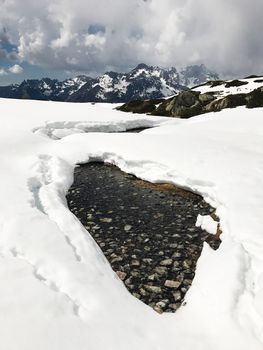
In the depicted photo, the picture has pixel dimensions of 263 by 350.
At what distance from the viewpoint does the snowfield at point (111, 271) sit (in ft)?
22.5

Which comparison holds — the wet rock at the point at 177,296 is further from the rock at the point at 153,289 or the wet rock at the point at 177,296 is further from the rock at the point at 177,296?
the rock at the point at 153,289

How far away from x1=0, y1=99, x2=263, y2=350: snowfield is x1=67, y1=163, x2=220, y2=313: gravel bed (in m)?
0.54

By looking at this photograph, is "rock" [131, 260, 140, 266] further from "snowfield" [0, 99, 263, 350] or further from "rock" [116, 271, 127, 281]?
"snowfield" [0, 99, 263, 350]

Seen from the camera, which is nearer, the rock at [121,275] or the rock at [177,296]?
the rock at [177,296]

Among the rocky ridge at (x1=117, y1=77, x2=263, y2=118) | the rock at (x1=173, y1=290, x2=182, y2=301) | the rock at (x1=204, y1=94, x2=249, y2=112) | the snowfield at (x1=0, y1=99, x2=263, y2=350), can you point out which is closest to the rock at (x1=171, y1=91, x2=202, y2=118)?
the rocky ridge at (x1=117, y1=77, x2=263, y2=118)

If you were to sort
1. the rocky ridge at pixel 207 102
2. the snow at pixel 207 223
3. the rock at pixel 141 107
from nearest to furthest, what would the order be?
the snow at pixel 207 223, the rocky ridge at pixel 207 102, the rock at pixel 141 107

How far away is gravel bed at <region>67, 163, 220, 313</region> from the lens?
980 cm

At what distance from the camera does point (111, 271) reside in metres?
9.87

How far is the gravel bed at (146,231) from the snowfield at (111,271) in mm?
545

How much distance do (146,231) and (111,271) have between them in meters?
3.30

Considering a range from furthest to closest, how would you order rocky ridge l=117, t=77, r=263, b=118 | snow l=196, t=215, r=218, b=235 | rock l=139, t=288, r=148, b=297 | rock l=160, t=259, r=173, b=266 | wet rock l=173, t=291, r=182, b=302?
1. rocky ridge l=117, t=77, r=263, b=118
2. snow l=196, t=215, r=218, b=235
3. rock l=160, t=259, r=173, b=266
4. rock l=139, t=288, r=148, b=297
5. wet rock l=173, t=291, r=182, b=302

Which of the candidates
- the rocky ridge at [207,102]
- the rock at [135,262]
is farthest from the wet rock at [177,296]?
the rocky ridge at [207,102]

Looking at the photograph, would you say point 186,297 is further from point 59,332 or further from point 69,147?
point 69,147

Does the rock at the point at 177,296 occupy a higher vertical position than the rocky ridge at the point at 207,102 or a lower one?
higher
